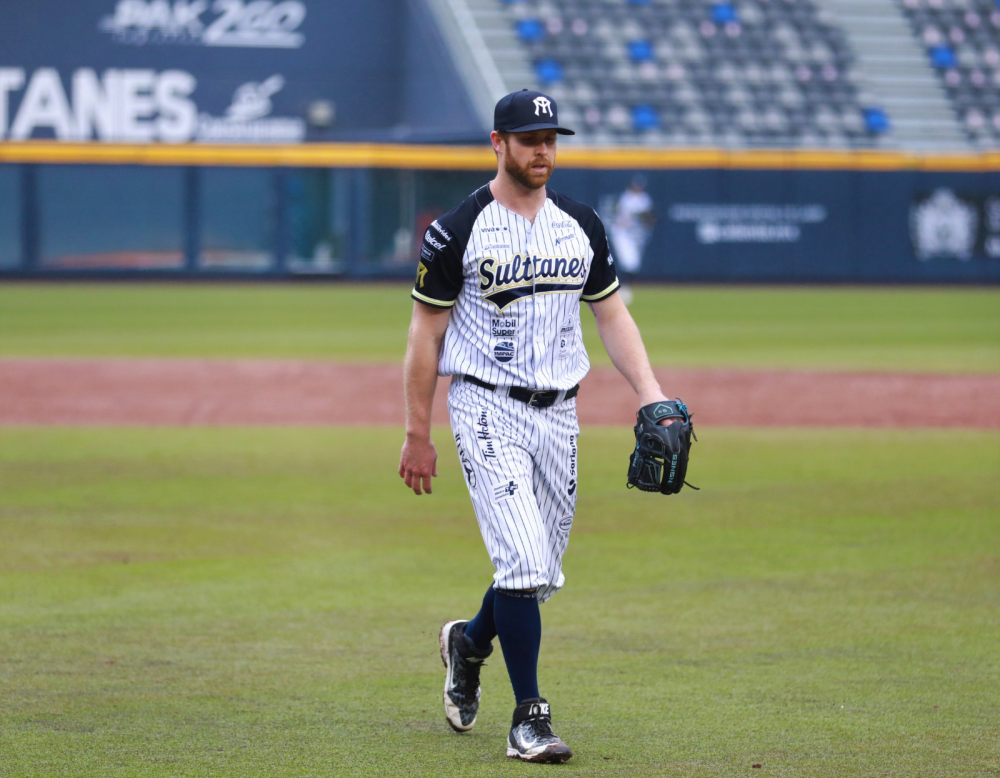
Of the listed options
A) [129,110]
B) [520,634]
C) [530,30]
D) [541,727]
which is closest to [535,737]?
[541,727]

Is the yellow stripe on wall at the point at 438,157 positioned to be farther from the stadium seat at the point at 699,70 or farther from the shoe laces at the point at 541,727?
the shoe laces at the point at 541,727

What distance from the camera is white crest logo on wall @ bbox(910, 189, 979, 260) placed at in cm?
2906

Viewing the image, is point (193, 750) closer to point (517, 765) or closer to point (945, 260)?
point (517, 765)

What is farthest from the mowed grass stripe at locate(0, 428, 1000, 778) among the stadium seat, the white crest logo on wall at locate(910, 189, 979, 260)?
the stadium seat

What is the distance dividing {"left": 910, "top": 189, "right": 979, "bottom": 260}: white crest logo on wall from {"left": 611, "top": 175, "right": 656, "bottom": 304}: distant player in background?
565 centimetres

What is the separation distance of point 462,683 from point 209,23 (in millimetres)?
29952

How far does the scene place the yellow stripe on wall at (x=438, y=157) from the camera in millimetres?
26859

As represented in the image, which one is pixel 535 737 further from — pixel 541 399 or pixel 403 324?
pixel 403 324

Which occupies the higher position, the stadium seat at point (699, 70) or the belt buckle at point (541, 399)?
the belt buckle at point (541, 399)

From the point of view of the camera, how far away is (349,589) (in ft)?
19.6

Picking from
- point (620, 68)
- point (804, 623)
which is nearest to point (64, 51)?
point (620, 68)

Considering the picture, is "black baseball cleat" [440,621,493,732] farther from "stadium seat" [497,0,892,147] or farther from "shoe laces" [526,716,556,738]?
"stadium seat" [497,0,892,147]

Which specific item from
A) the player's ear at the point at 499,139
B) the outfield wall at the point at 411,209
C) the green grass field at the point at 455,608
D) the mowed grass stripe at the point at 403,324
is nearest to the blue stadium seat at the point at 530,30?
the outfield wall at the point at 411,209

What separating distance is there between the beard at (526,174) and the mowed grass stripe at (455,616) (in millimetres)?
1584
